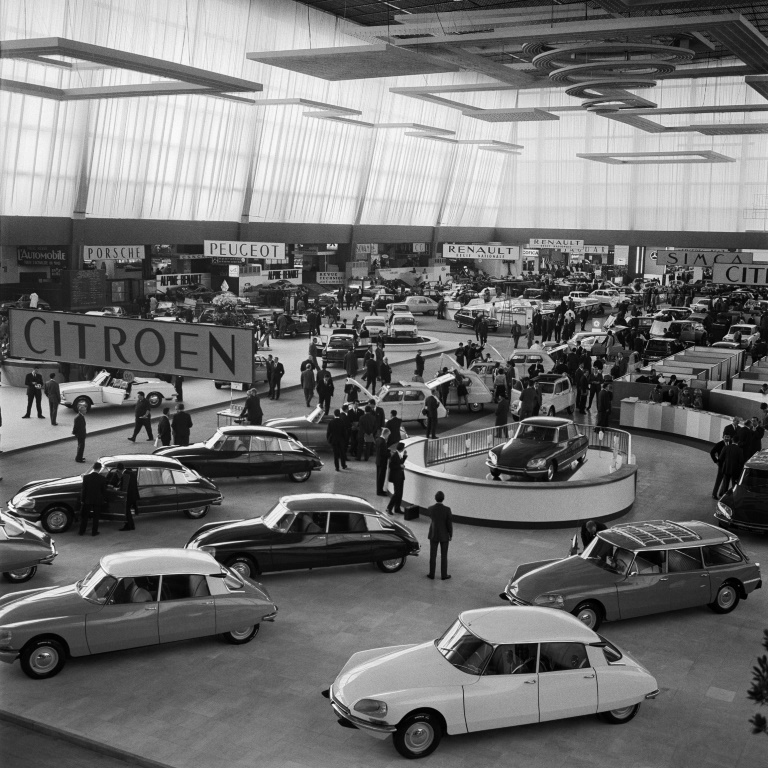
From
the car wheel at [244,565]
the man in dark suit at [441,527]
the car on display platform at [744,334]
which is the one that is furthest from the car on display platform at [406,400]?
the car on display platform at [744,334]

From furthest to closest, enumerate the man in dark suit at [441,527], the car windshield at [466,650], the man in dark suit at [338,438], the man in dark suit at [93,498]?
1. the man in dark suit at [338,438]
2. the man in dark suit at [93,498]
3. the man in dark suit at [441,527]
4. the car windshield at [466,650]

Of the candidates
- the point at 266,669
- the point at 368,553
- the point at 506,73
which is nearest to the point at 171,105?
the point at 506,73

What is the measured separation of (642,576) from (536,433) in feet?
23.8

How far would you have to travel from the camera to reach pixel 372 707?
346 inches

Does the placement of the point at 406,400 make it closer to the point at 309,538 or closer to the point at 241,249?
the point at 309,538

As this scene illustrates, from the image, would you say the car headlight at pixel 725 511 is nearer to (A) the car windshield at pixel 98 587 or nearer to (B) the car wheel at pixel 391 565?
(B) the car wheel at pixel 391 565

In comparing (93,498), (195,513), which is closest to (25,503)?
(93,498)

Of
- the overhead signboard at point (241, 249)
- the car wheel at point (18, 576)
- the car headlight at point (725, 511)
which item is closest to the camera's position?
the car wheel at point (18, 576)

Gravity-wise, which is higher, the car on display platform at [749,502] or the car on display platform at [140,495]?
the car on display platform at [749,502]

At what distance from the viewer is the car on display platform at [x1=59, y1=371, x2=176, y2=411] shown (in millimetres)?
27125

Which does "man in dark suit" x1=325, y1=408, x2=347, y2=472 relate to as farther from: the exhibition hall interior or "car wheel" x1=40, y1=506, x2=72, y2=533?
"car wheel" x1=40, y1=506, x2=72, y2=533

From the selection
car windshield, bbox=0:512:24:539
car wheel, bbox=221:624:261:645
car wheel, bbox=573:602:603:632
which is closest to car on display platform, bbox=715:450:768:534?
car wheel, bbox=573:602:603:632

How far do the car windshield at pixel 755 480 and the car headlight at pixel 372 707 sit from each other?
1003 cm

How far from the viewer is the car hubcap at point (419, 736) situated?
887cm
